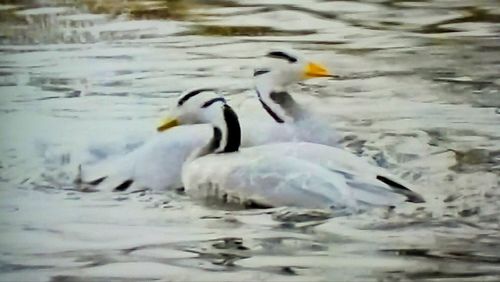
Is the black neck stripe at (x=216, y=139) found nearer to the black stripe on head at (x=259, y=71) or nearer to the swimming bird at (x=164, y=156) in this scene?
the swimming bird at (x=164, y=156)

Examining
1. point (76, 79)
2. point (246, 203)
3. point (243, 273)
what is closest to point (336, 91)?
point (246, 203)

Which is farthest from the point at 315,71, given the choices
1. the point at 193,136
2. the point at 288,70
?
the point at 193,136

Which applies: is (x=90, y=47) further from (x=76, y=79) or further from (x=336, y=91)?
(x=336, y=91)

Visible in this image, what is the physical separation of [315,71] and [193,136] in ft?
0.87

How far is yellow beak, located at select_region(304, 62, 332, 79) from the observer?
5.03 ft

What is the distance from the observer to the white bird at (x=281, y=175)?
57.7 inches

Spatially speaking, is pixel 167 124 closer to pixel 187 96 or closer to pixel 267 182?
pixel 187 96

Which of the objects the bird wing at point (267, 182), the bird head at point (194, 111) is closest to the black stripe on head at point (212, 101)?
the bird head at point (194, 111)

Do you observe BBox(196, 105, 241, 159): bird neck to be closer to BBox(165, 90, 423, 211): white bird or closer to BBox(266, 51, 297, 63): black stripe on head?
BBox(165, 90, 423, 211): white bird

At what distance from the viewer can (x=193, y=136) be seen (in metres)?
1.51

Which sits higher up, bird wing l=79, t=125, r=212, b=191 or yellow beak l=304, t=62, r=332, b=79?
yellow beak l=304, t=62, r=332, b=79

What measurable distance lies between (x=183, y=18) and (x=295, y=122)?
0.30 metres

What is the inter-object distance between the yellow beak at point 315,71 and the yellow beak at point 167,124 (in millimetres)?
A: 263

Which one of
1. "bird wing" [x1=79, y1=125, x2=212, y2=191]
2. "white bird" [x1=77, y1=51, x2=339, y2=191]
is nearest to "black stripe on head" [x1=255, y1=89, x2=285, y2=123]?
"white bird" [x1=77, y1=51, x2=339, y2=191]
